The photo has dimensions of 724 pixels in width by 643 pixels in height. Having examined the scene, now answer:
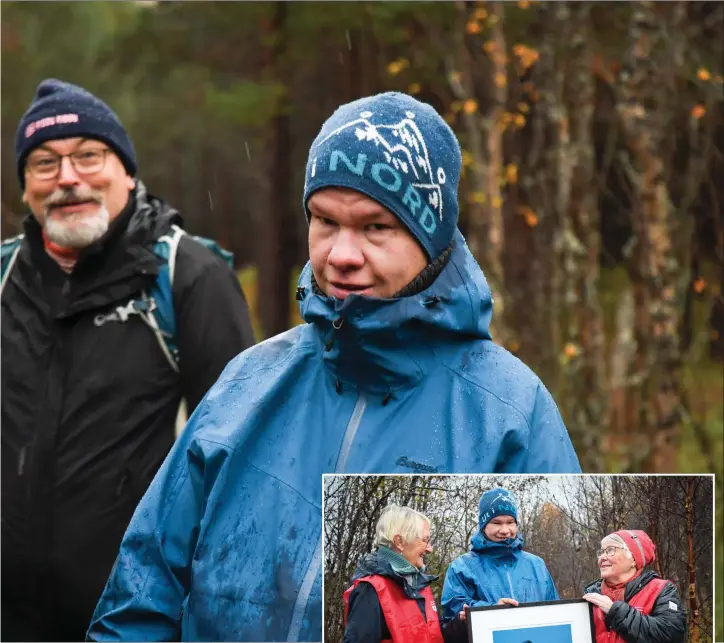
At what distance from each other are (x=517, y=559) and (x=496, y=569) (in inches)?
1.7

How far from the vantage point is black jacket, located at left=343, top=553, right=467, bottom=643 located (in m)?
2.33

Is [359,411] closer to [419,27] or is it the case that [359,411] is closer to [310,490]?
[310,490]

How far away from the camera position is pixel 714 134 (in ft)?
24.8

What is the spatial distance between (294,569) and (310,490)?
0.52 feet

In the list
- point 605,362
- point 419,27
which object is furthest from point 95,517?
point 419,27

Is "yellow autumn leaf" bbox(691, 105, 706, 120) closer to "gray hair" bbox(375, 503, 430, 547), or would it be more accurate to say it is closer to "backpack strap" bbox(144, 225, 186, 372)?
"backpack strap" bbox(144, 225, 186, 372)

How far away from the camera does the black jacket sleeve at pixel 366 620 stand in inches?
91.6

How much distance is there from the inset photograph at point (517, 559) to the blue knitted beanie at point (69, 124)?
9.86ft

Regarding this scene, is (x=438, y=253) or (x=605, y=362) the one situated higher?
(x=438, y=253)

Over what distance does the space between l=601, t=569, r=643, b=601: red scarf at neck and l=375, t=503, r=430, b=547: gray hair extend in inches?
13.7

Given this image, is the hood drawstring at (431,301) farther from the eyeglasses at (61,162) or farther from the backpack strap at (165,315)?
the eyeglasses at (61,162)

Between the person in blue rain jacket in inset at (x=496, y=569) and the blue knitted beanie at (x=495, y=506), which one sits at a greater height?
the blue knitted beanie at (x=495, y=506)

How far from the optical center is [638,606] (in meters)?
2.38

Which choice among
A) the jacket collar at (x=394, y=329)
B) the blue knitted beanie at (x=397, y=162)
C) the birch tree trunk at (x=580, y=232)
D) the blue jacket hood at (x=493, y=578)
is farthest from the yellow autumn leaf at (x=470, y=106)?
the blue jacket hood at (x=493, y=578)
